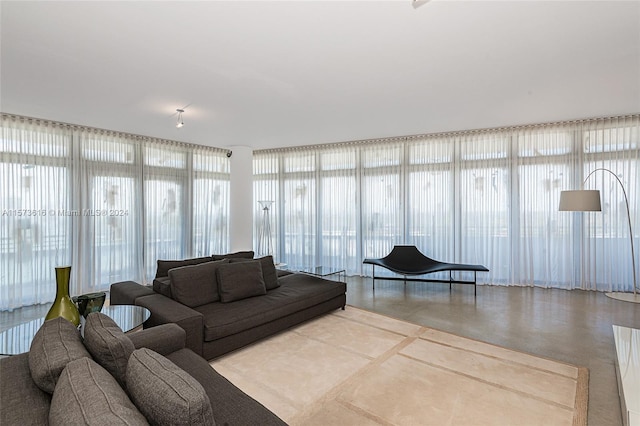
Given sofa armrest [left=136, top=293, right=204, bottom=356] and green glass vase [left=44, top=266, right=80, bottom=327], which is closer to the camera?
green glass vase [left=44, top=266, right=80, bottom=327]

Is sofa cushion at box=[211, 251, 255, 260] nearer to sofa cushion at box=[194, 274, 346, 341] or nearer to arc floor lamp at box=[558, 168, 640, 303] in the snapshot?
sofa cushion at box=[194, 274, 346, 341]

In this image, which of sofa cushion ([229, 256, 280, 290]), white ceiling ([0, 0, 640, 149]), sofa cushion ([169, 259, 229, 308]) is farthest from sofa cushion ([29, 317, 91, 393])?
sofa cushion ([229, 256, 280, 290])

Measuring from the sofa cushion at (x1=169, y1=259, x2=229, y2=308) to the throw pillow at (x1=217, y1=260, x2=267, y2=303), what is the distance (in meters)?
0.08

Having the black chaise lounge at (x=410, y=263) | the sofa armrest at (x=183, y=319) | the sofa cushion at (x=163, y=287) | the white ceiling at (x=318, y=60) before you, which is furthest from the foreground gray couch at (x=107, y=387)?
the black chaise lounge at (x=410, y=263)

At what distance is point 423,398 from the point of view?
92.2 inches

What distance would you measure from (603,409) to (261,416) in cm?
241

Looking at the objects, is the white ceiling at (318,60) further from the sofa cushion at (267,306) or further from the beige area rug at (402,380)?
the beige area rug at (402,380)

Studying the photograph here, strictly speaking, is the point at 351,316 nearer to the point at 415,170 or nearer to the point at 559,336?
the point at 559,336

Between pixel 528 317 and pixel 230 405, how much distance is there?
13.2 ft

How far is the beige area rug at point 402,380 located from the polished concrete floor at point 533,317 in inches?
6.8

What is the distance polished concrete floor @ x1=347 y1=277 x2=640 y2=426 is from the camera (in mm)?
2785

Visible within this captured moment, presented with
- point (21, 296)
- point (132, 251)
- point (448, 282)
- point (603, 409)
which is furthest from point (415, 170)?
point (21, 296)

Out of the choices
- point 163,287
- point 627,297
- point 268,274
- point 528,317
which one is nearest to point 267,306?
point 268,274

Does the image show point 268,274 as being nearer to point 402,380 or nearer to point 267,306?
point 267,306
